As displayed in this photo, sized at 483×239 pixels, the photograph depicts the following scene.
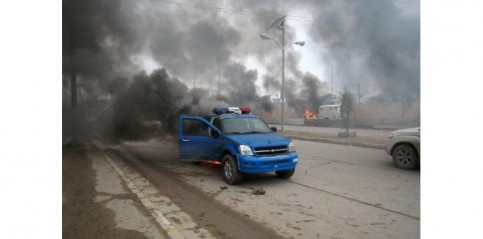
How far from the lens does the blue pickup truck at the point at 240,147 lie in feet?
17.6

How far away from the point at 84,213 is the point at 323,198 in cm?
337

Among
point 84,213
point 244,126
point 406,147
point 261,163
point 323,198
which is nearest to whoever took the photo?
point 84,213

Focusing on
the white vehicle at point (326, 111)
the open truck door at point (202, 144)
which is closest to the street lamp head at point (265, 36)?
the open truck door at point (202, 144)

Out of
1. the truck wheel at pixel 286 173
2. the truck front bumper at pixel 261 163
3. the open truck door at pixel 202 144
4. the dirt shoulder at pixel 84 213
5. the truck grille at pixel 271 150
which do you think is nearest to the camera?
the dirt shoulder at pixel 84 213

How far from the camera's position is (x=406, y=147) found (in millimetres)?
6543

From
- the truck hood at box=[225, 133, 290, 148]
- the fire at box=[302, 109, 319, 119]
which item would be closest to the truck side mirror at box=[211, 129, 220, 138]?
the truck hood at box=[225, 133, 290, 148]

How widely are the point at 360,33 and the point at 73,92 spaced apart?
8.94 m

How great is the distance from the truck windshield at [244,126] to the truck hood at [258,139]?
26 cm

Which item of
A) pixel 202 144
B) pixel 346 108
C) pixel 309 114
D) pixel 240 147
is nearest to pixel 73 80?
pixel 202 144

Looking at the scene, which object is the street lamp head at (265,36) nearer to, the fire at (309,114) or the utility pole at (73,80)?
the utility pole at (73,80)

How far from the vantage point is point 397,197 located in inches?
182

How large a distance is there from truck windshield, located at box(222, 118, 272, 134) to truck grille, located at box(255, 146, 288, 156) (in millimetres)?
770

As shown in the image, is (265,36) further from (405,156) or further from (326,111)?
(326,111)

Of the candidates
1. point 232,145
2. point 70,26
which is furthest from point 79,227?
point 70,26
